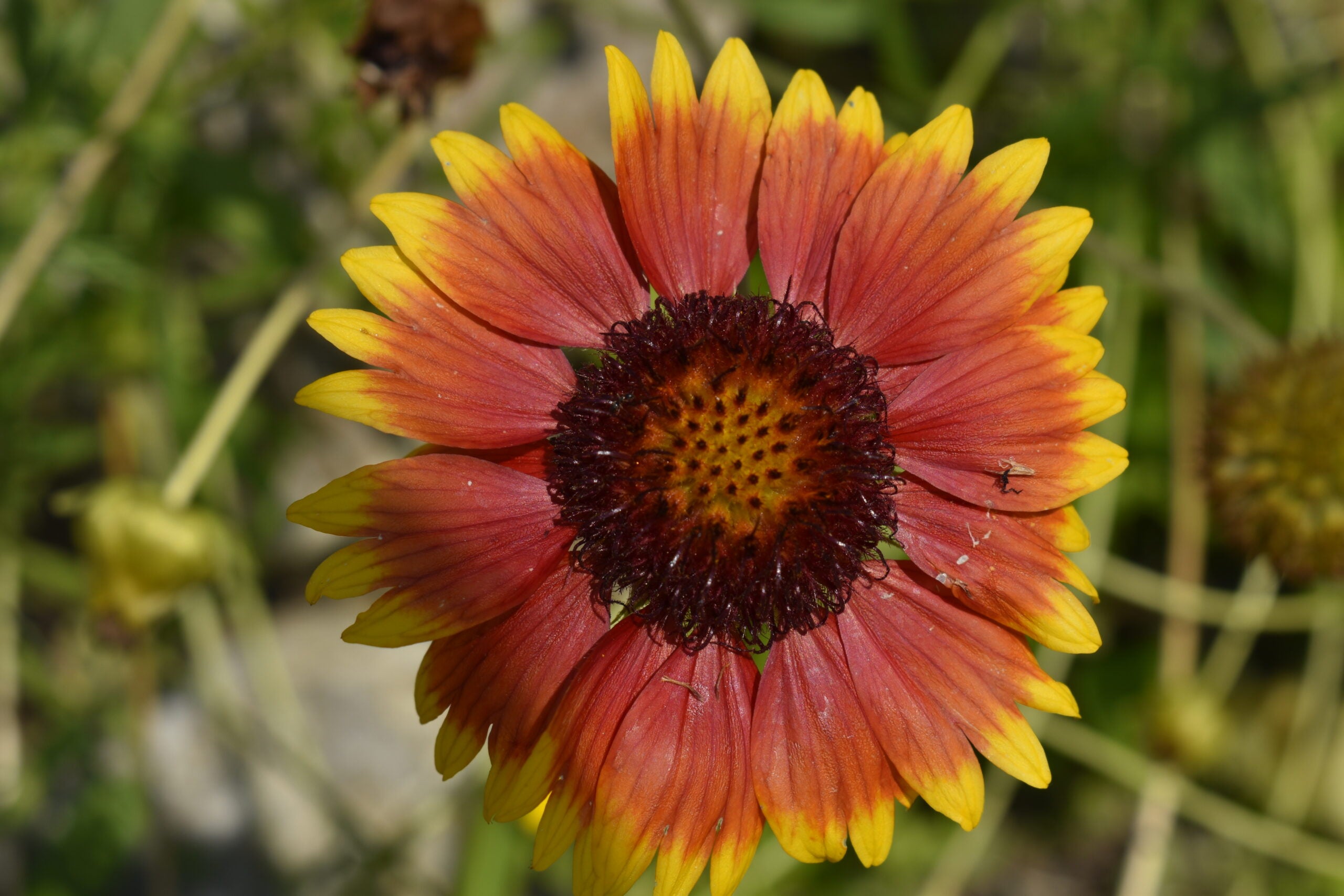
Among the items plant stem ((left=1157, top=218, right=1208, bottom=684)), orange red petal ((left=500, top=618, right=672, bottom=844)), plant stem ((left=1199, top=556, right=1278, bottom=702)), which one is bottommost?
plant stem ((left=1199, top=556, right=1278, bottom=702))

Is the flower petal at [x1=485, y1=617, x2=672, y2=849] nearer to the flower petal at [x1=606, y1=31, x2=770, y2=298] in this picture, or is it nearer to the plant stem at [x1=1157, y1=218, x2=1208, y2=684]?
the flower petal at [x1=606, y1=31, x2=770, y2=298]

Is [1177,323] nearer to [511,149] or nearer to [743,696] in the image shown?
[743,696]

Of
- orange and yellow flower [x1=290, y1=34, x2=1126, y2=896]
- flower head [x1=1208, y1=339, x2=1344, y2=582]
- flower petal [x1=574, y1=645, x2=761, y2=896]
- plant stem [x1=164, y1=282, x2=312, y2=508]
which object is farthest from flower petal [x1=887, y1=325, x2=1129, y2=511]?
plant stem [x1=164, y1=282, x2=312, y2=508]

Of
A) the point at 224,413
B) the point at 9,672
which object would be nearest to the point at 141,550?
the point at 224,413

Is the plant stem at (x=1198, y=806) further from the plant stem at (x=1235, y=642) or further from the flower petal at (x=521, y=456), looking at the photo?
the flower petal at (x=521, y=456)

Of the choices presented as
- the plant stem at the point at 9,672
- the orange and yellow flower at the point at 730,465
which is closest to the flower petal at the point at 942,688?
the orange and yellow flower at the point at 730,465

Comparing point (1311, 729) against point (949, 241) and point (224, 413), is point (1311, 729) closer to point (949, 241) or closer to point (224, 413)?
point (949, 241)
